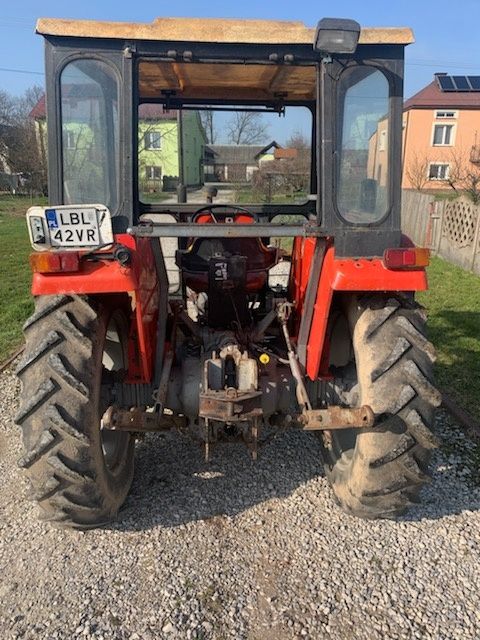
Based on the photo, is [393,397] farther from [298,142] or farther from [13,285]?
[13,285]

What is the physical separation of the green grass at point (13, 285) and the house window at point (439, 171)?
27.2 meters

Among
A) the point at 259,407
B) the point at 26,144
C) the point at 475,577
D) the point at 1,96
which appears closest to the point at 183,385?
the point at 259,407

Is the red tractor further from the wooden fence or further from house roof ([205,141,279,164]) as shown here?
the wooden fence

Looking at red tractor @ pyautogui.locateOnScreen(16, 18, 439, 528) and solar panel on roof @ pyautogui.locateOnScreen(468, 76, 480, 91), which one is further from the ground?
solar panel on roof @ pyautogui.locateOnScreen(468, 76, 480, 91)

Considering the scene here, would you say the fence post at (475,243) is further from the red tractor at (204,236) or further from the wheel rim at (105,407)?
the wheel rim at (105,407)

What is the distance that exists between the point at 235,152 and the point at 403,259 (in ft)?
7.36

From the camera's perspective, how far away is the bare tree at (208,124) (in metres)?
4.39

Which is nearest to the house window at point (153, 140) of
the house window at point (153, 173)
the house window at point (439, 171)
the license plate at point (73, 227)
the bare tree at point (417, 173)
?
the house window at point (153, 173)

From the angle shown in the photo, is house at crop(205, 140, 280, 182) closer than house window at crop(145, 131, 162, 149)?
No

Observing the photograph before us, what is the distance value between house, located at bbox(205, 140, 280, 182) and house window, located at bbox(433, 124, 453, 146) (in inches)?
1485

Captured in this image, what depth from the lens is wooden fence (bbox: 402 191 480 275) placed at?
1180cm

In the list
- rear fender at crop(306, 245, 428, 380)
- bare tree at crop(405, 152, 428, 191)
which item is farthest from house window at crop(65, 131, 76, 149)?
bare tree at crop(405, 152, 428, 191)

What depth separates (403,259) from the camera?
2.75 metres

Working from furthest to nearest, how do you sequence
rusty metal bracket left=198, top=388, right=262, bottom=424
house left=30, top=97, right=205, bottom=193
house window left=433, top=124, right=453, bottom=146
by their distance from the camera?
house window left=433, top=124, right=453, bottom=146 < house left=30, top=97, right=205, bottom=193 < rusty metal bracket left=198, top=388, right=262, bottom=424
